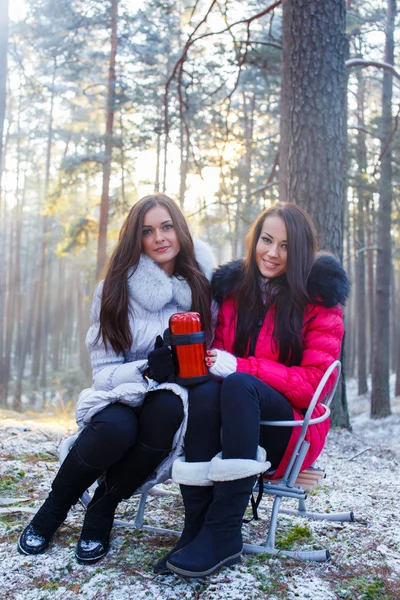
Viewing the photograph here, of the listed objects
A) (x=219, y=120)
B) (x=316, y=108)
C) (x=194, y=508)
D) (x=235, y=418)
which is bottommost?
(x=194, y=508)

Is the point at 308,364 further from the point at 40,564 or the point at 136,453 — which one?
the point at 40,564

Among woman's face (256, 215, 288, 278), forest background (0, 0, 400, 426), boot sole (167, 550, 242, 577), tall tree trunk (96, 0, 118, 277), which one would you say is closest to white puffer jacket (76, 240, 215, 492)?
woman's face (256, 215, 288, 278)

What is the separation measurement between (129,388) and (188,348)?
0.33 meters

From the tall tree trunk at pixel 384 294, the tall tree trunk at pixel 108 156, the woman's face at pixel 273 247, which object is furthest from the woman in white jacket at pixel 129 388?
the tall tree trunk at pixel 108 156

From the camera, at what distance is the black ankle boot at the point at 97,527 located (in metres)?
2.43

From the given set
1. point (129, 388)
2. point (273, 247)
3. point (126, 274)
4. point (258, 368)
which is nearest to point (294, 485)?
point (258, 368)

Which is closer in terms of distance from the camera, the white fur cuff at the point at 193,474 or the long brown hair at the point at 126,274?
the white fur cuff at the point at 193,474

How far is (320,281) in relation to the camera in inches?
110

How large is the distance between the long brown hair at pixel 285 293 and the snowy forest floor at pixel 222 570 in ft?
3.07

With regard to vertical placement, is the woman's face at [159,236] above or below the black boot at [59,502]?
above

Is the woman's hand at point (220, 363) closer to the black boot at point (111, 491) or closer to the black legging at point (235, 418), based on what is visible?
the black legging at point (235, 418)

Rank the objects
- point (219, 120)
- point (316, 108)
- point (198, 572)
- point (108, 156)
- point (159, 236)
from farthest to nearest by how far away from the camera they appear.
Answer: point (108, 156)
point (219, 120)
point (316, 108)
point (159, 236)
point (198, 572)

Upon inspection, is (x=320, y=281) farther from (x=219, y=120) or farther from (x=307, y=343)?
(x=219, y=120)

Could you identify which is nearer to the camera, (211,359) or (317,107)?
(211,359)
